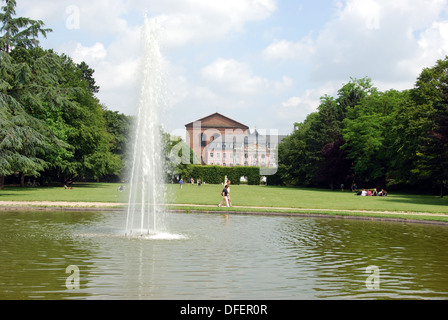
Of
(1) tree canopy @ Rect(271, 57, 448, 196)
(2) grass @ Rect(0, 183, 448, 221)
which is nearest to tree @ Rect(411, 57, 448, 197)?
(1) tree canopy @ Rect(271, 57, 448, 196)

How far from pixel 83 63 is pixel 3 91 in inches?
1865

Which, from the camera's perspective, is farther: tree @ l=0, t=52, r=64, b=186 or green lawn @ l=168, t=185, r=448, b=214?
tree @ l=0, t=52, r=64, b=186

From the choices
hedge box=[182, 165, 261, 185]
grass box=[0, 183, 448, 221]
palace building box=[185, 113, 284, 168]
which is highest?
palace building box=[185, 113, 284, 168]

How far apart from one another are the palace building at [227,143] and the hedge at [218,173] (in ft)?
75.9

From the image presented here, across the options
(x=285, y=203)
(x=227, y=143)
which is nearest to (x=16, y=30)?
(x=285, y=203)

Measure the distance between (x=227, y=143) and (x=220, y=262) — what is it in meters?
131

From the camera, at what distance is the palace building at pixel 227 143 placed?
13475cm

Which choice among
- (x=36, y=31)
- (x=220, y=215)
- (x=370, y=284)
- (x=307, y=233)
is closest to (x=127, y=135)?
(x=36, y=31)

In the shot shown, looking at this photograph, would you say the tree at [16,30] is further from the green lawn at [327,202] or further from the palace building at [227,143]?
the palace building at [227,143]

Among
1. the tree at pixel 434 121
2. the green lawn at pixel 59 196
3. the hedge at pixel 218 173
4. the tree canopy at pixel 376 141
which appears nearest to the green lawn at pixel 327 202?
the tree at pixel 434 121

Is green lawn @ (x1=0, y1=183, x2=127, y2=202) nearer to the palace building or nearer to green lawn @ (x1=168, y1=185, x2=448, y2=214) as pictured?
green lawn @ (x1=168, y1=185, x2=448, y2=214)

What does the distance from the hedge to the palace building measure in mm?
23123

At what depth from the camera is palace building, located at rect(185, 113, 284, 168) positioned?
442 feet
